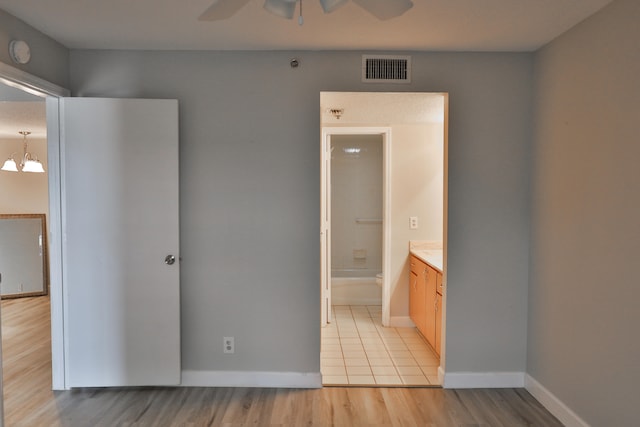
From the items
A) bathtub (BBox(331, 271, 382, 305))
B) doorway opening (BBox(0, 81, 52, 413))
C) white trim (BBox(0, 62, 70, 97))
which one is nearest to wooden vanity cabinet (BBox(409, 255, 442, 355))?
bathtub (BBox(331, 271, 382, 305))

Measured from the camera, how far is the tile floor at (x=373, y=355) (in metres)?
3.21

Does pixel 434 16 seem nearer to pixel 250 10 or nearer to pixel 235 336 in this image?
pixel 250 10

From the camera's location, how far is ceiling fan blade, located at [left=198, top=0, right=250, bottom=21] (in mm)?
1543

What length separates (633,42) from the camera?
202 centimetres

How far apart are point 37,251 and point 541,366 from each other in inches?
247

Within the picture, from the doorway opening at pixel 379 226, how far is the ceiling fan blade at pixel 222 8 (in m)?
1.45

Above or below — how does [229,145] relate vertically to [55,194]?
above

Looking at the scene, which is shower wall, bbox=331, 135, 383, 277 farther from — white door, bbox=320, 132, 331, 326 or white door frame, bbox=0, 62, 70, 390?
white door frame, bbox=0, 62, 70, 390

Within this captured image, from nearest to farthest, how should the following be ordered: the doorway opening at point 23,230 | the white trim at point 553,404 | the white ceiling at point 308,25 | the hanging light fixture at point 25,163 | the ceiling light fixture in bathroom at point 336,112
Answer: the white ceiling at point 308,25
the white trim at point 553,404
the ceiling light fixture in bathroom at point 336,112
the doorway opening at point 23,230
the hanging light fixture at point 25,163

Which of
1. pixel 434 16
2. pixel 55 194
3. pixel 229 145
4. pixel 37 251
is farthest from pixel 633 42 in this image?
pixel 37 251

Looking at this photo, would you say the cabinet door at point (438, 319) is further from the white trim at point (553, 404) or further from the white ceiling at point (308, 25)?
the white ceiling at point (308, 25)

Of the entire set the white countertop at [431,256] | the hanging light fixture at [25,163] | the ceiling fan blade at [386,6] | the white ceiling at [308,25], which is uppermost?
the white ceiling at [308,25]

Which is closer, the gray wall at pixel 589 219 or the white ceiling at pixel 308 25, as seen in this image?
the gray wall at pixel 589 219

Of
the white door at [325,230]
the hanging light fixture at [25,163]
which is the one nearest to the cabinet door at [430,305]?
the white door at [325,230]
